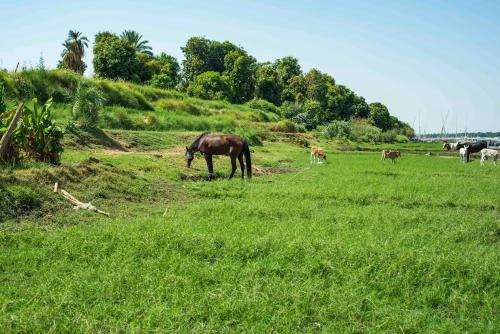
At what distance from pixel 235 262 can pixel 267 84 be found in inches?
2726

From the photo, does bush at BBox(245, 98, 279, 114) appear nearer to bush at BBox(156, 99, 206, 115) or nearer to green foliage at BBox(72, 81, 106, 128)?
bush at BBox(156, 99, 206, 115)

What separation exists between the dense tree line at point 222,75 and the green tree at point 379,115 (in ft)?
8.90

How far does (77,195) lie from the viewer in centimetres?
1081

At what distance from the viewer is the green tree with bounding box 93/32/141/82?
48.0 metres

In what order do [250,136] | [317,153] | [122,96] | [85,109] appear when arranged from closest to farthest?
[85,109]
[317,153]
[122,96]
[250,136]

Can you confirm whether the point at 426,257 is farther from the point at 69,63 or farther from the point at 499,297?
the point at 69,63

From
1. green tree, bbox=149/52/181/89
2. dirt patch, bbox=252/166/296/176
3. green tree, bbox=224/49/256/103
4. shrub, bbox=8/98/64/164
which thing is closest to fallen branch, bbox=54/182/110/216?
shrub, bbox=8/98/64/164

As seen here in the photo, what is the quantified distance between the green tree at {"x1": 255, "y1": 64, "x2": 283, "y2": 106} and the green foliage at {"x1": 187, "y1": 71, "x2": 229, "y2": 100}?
1380 centimetres

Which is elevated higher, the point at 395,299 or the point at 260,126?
the point at 260,126

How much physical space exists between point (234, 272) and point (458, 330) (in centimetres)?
301

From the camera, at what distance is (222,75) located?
6756 cm

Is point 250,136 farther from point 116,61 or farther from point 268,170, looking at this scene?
point 116,61

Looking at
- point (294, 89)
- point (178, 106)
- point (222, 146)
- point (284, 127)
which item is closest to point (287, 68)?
point (294, 89)

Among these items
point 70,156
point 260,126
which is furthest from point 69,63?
point 70,156
